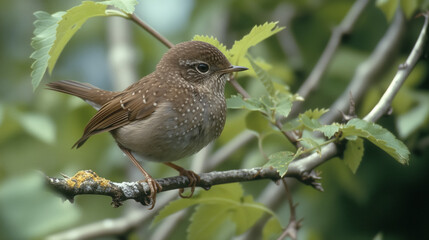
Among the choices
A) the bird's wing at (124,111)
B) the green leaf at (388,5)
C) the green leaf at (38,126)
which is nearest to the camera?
the green leaf at (388,5)

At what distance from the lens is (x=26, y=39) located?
345 inches

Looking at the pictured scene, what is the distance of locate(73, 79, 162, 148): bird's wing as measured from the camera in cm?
419

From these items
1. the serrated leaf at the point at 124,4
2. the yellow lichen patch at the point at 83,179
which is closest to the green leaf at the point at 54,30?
the serrated leaf at the point at 124,4

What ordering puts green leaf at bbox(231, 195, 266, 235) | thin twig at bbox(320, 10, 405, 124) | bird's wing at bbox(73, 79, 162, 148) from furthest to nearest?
thin twig at bbox(320, 10, 405, 124), bird's wing at bbox(73, 79, 162, 148), green leaf at bbox(231, 195, 266, 235)

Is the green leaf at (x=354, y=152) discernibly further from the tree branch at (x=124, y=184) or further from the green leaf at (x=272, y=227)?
the green leaf at (x=272, y=227)

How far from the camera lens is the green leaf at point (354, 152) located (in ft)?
10.9

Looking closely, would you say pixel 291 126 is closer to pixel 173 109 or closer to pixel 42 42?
pixel 173 109

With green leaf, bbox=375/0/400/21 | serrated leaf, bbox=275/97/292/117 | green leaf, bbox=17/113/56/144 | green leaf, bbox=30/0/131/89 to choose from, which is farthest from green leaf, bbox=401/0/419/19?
green leaf, bbox=17/113/56/144

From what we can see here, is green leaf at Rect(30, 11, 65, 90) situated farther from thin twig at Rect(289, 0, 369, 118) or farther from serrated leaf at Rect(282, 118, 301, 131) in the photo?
thin twig at Rect(289, 0, 369, 118)

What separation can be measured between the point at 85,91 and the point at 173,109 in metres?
1.06

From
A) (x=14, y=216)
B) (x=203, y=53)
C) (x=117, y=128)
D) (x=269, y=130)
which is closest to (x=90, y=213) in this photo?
(x=117, y=128)

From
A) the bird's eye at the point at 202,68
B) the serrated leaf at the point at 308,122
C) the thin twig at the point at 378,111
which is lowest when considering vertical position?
the thin twig at the point at 378,111

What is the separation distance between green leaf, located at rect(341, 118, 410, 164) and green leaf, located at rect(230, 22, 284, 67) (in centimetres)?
73

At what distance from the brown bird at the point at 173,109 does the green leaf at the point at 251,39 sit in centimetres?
10
